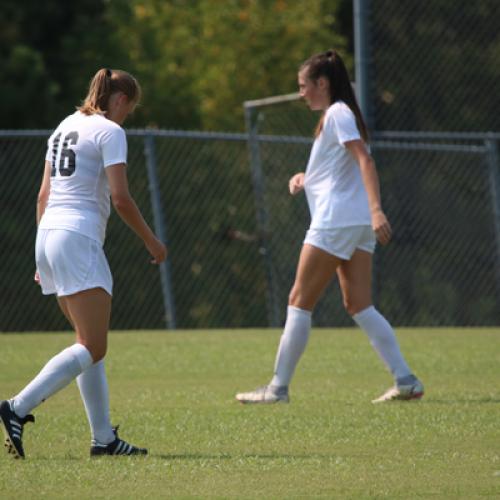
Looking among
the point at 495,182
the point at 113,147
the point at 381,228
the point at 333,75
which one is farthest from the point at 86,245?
the point at 495,182

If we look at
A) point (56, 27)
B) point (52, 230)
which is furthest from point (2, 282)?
point (56, 27)

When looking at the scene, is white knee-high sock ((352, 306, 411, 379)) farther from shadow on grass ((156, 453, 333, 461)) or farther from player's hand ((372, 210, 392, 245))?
shadow on grass ((156, 453, 333, 461))

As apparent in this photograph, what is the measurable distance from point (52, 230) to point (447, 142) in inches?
486

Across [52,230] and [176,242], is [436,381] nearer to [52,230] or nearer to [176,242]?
[52,230]

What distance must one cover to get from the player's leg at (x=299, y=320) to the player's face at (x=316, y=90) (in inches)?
34.1

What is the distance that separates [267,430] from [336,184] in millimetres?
1794

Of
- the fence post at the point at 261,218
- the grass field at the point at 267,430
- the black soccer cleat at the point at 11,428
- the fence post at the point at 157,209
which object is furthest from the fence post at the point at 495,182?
the black soccer cleat at the point at 11,428

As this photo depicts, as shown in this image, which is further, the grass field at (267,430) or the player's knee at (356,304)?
the player's knee at (356,304)

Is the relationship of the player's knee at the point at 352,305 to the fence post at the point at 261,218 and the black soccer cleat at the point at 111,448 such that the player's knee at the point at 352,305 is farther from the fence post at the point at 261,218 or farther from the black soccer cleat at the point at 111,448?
the fence post at the point at 261,218

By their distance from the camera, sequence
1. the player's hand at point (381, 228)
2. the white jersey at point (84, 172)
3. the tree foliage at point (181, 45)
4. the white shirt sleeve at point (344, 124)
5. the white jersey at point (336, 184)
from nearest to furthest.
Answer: the white jersey at point (84, 172) < the player's hand at point (381, 228) < the white shirt sleeve at point (344, 124) < the white jersey at point (336, 184) < the tree foliage at point (181, 45)

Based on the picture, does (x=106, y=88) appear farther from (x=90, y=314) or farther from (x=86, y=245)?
(x=90, y=314)

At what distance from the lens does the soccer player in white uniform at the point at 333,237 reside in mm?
8070

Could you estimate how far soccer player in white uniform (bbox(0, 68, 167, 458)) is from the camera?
19.8 feet

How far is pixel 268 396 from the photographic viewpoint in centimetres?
816
